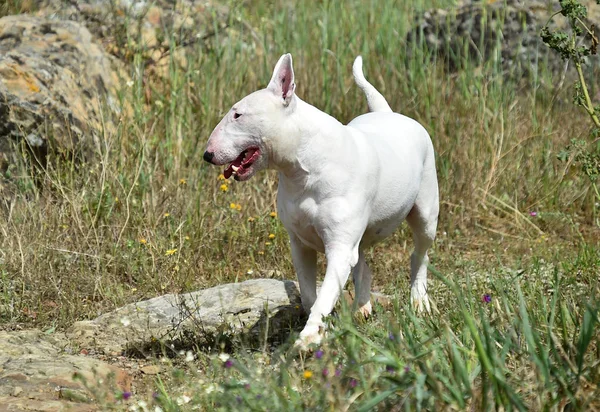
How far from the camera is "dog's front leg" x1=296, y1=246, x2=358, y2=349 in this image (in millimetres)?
4270

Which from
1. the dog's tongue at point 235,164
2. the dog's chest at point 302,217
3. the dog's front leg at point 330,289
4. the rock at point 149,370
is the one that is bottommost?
the rock at point 149,370

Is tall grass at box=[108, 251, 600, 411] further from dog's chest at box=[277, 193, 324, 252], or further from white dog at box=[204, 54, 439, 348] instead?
dog's chest at box=[277, 193, 324, 252]

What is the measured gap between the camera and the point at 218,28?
8.41 m

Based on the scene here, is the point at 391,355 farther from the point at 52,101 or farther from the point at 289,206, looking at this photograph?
the point at 52,101

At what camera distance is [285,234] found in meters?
6.37

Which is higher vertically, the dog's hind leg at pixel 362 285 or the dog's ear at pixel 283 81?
the dog's ear at pixel 283 81

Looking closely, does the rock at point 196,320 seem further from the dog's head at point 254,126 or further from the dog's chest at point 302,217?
the dog's head at point 254,126

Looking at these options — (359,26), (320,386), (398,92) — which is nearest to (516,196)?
(398,92)

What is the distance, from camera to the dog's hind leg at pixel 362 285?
206 inches

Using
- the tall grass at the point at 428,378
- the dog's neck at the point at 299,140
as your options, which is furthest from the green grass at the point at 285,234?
the dog's neck at the point at 299,140

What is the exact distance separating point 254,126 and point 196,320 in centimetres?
125

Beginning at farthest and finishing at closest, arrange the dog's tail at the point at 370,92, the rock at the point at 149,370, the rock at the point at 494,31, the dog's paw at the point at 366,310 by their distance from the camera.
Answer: the rock at the point at 494,31 < the dog's tail at the point at 370,92 < the dog's paw at the point at 366,310 < the rock at the point at 149,370

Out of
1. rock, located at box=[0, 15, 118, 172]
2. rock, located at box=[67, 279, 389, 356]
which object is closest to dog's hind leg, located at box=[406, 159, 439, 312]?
rock, located at box=[67, 279, 389, 356]

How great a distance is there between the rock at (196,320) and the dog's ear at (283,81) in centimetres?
123
